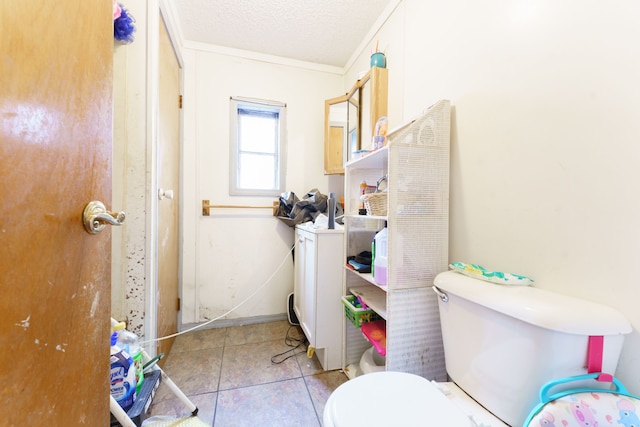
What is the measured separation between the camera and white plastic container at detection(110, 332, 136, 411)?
3.19 ft

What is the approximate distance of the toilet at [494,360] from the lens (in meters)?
0.59

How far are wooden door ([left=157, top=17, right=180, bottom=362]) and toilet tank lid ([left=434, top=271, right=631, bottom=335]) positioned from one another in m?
1.60

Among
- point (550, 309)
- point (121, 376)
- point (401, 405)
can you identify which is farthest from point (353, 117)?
point (121, 376)

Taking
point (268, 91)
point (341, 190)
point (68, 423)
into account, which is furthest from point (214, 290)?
point (268, 91)

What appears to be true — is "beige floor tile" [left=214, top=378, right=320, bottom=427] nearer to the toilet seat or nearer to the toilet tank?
the toilet seat

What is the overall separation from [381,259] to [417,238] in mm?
197

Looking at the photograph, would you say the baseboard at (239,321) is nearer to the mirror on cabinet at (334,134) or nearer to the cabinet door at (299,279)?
the cabinet door at (299,279)

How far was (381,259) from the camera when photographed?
45.4 inches

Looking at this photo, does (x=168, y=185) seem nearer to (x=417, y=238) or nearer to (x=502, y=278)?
(x=417, y=238)

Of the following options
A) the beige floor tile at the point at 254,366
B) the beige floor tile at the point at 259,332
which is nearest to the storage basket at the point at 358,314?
the beige floor tile at the point at 254,366

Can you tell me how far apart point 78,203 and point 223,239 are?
5.43 feet

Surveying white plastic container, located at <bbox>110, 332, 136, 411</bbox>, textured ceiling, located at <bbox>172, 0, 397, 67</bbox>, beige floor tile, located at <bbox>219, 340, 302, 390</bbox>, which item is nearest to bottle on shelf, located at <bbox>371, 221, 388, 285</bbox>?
beige floor tile, located at <bbox>219, 340, 302, 390</bbox>

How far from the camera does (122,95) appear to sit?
1164 millimetres

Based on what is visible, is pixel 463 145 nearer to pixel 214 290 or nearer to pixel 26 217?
pixel 26 217
